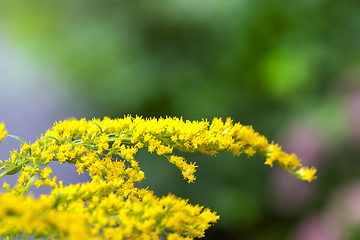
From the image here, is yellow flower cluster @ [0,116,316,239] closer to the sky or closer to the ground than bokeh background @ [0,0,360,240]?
closer to the ground

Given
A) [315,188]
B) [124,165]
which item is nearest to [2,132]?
[124,165]

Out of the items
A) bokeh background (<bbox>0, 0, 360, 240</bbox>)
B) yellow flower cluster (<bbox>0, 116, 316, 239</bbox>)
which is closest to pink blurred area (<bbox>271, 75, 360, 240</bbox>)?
bokeh background (<bbox>0, 0, 360, 240</bbox>)

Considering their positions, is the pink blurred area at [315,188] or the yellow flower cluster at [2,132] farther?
the pink blurred area at [315,188]

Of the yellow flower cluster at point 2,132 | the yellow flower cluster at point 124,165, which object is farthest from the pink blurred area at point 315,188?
the yellow flower cluster at point 2,132

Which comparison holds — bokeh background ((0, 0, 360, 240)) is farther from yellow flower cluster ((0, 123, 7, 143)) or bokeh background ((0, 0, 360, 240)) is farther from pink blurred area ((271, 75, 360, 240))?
yellow flower cluster ((0, 123, 7, 143))

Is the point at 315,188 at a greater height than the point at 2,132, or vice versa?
the point at 315,188

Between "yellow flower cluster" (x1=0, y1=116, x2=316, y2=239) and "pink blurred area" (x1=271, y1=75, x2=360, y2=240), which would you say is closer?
"yellow flower cluster" (x1=0, y1=116, x2=316, y2=239)

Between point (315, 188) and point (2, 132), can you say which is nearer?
point (2, 132)

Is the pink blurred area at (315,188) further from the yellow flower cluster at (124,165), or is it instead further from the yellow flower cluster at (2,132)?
the yellow flower cluster at (2,132)

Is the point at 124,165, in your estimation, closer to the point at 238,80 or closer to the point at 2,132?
the point at 2,132
